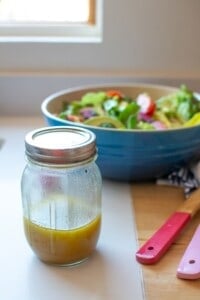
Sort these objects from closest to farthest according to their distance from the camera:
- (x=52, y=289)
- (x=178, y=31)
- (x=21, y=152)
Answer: (x=52, y=289), (x=21, y=152), (x=178, y=31)

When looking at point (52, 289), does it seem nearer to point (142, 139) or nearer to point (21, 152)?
point (142, 139)

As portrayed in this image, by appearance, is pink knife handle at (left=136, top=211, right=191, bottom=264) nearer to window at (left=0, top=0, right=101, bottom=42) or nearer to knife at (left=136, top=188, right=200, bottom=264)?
knife at (left=136, top=188, right=200, bottom=264)

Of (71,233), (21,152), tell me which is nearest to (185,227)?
(71,233)

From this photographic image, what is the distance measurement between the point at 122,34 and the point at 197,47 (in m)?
0.17

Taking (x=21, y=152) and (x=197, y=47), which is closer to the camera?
(x=21, y=152)

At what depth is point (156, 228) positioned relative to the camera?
0.81 meters

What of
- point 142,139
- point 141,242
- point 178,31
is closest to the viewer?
point 141,242

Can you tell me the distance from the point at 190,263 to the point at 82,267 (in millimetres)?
132

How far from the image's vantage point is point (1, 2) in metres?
1.34

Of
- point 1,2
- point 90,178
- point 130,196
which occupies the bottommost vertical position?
point 130,196

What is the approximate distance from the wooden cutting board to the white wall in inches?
15.7

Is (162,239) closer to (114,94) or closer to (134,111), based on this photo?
(134,111)

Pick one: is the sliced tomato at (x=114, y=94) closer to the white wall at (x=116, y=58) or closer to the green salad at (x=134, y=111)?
the green salad at (x=134, y=111)

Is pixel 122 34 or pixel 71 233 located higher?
pixel 122 34
